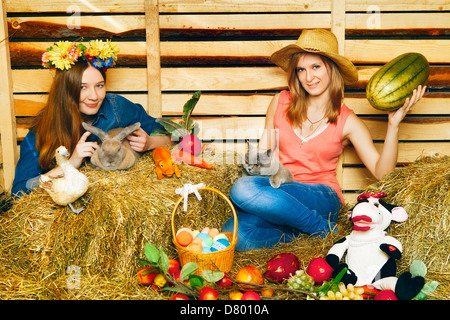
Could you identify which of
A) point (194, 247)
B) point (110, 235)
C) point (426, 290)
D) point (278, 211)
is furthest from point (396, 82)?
point (110, 235)

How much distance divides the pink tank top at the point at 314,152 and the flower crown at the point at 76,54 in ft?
4.54

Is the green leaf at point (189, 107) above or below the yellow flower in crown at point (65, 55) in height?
below

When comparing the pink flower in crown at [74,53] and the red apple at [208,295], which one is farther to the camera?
the pink flower in crown at [74,53]

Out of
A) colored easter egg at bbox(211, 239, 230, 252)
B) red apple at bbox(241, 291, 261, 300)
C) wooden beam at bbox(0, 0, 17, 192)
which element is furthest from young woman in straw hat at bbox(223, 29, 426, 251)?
wooden beam at bbox(0, 0, 17, 192)

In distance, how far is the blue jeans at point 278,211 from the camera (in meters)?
2.65

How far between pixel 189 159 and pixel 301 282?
1.15 meters

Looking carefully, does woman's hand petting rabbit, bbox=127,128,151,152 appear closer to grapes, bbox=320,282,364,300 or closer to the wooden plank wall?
the wooden plank wall

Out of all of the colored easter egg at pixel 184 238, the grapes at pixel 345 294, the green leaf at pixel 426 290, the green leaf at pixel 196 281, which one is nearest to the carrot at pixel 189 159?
the colored easter egg at pixel 184 238

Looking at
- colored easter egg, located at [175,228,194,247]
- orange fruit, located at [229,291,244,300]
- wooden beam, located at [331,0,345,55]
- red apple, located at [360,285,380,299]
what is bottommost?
red apple, located at [360,285,380,299]

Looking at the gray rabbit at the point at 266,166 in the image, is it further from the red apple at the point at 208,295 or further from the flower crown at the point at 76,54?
the flower crown at the point at 76,54

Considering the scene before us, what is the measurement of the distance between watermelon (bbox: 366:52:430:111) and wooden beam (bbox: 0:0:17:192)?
2.76 metres

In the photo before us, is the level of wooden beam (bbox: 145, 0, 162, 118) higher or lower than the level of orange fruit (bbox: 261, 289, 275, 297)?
higher

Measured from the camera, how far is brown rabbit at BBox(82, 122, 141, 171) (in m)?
2.52

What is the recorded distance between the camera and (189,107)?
2.88 metres
